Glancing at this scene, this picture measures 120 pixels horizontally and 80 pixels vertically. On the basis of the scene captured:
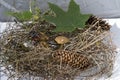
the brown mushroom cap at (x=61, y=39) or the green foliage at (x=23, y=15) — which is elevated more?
the green foliage at (x=23, y=15)

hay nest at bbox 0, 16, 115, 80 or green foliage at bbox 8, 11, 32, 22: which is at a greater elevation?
green foliage at bbox 8, 11, 32, 22

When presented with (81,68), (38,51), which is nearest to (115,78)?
(81,68)

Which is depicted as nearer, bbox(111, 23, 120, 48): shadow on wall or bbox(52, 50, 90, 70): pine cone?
bbox(52, 50, 90, 70): pine cone

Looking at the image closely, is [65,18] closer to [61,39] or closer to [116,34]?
[61,39]

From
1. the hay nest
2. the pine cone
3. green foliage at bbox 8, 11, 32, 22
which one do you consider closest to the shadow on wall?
the hay nest

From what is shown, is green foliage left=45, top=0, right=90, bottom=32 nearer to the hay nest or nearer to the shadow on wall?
the hay nest

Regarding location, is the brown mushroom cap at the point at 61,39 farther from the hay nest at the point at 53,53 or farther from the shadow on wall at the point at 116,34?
the shadow on wall at the point at 116,34

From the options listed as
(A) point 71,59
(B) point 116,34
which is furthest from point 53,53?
(B) point 116,34

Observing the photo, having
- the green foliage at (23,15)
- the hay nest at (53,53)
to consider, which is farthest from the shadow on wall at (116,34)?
the green foliage at (23,15)
